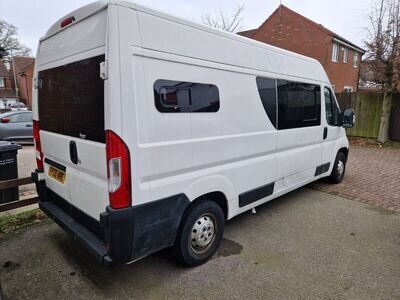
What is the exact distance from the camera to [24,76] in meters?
46.2

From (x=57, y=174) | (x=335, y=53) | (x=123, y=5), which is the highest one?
(x=335, y=53)

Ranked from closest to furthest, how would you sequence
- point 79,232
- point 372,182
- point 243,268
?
point 79,232 → point 243,268 → point 372,182

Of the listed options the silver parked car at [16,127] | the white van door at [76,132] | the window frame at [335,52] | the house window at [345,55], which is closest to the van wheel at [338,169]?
the white van door at [76,132]

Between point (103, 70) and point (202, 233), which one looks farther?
point (202, 233)


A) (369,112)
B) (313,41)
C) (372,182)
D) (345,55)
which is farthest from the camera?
(345,55)

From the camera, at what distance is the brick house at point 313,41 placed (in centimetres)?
2059

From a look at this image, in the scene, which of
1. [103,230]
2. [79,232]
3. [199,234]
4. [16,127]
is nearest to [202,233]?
[199,234]

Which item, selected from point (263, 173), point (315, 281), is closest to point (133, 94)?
point (263, 173)

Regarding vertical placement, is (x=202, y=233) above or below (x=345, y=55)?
below

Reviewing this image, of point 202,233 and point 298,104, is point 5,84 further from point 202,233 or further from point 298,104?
point 202,233

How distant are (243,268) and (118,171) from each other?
5.72ft

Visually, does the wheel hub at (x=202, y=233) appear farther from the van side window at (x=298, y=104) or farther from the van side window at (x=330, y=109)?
the van side window at (x=330, y=109)

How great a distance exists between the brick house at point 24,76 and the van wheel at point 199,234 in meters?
48.7

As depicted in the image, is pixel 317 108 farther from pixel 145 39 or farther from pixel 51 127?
pixel 51 127
